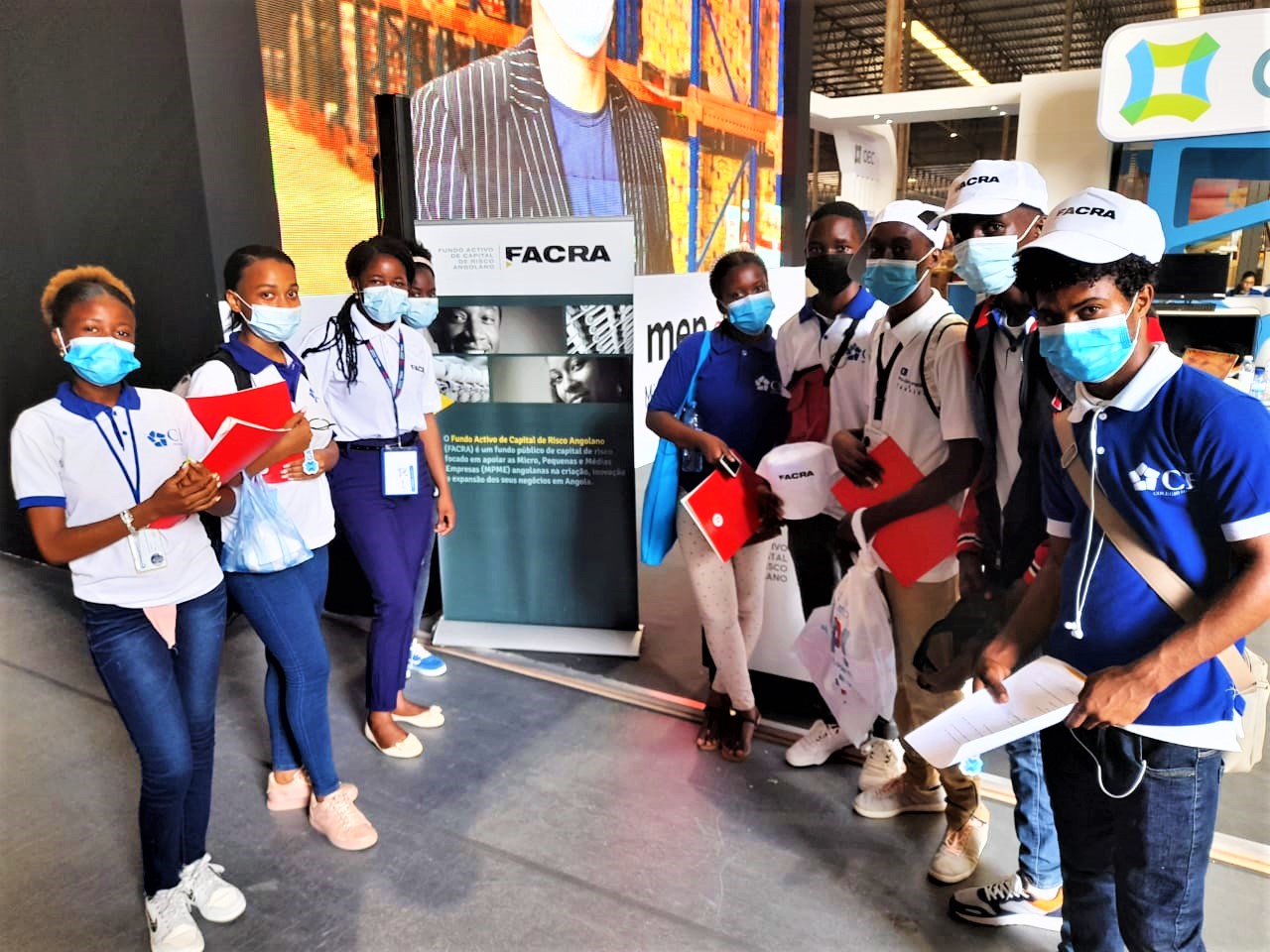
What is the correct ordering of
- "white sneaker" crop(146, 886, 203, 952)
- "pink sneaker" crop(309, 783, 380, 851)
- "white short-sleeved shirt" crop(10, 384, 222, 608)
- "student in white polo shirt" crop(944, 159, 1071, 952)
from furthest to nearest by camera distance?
"pink sneaker" crop(309, 783, 380, 851) → "white sneaker" crop(146, 886, 203, 952) → "student in white polo shirt" crop(944, 159, 1071, 952) → "white short-sleeved shirt" crop(10, 384, 222, 608)

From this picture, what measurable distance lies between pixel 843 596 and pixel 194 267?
3095mm

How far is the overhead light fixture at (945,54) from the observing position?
1892cm

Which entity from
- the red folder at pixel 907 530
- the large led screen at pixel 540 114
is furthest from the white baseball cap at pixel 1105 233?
the large led screen at pixel 540 114

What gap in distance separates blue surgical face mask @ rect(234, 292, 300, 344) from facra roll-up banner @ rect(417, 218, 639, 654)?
130 centimetres

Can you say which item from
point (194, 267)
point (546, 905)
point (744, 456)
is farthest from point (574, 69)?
point (546, 905)

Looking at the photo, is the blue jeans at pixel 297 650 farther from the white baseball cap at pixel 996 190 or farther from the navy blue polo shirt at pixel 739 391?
the white baseball cap at pixel 996 190

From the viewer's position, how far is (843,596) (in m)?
2.30

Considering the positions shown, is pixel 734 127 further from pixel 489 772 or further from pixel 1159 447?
pixel 1159 447

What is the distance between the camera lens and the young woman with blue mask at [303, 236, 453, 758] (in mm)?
2682

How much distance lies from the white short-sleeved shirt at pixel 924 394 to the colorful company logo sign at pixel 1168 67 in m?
5.79

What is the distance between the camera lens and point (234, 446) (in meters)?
1.83

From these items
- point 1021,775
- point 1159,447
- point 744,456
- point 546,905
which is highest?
point 1159,447

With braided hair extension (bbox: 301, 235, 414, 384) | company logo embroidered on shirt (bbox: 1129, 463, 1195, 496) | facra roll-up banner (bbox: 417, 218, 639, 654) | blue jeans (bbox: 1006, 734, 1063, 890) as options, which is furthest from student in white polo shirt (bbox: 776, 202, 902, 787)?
braided hair extension (bbox: 301, 235, 414, 384)

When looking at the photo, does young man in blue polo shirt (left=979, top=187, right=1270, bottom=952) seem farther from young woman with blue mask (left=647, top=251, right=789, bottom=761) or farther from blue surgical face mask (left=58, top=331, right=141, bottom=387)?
blue surgical face mask (left=58, top=331, right=141, bottom=387)
